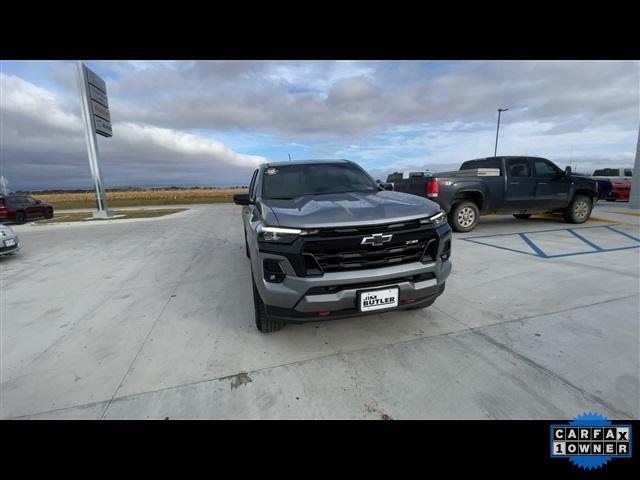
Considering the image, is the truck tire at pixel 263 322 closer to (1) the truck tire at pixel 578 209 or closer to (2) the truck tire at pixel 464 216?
(2) the truck tire at pixel 464 216

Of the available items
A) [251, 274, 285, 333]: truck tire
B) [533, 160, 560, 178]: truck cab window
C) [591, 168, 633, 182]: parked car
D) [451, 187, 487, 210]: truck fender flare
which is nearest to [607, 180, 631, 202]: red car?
[591, 168, 633, 182]: parked car

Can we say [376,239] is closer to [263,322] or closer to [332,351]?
[332,351]

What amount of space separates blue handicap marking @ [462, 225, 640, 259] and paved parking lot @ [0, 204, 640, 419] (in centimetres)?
66

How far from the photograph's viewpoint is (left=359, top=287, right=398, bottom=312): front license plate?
229 centimetres

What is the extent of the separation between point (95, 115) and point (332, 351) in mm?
21209

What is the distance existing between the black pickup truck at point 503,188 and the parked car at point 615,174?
11.8 metres

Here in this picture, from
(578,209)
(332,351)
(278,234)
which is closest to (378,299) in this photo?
(332,351)

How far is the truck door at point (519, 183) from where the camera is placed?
25.0 feet

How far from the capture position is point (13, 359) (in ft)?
9.13

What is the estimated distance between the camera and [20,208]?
50.0ft

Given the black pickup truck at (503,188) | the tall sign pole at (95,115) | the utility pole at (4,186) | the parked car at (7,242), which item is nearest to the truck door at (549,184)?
the black pickup truck at (503,188)
